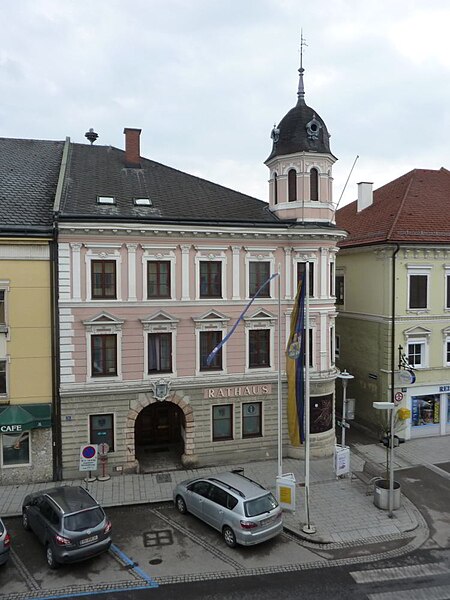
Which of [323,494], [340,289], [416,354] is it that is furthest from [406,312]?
[323,494]

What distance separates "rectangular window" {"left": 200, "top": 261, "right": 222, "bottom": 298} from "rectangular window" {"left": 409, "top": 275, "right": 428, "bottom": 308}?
1143 centimetres

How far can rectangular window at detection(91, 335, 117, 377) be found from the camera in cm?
2178

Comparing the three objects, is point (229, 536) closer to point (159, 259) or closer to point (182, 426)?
point (182, 426)

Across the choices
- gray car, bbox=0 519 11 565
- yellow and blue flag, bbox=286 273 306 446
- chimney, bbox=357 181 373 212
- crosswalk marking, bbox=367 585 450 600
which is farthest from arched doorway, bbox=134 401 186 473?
chimney, bbox=357 181 373 212

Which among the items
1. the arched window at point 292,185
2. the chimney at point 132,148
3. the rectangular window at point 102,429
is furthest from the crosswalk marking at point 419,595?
the chimney at point 132,148

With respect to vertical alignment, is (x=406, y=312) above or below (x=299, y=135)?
below

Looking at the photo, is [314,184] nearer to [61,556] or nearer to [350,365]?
[350,365]

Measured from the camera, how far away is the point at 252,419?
2395cm

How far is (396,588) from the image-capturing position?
14.0 meters

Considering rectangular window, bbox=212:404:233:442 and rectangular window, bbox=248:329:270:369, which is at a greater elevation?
rectangular window, bbox=248:329:270:369

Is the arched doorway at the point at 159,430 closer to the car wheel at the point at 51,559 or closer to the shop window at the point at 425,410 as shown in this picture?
the car wheel at the point at 51,559

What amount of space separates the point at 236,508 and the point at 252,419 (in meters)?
8.29

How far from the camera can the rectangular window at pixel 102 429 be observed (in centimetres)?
2191

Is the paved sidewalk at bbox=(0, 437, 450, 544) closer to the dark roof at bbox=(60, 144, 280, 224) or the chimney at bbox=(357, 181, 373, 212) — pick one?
the dark roof at bbox=(60, 144, 280, 224)
